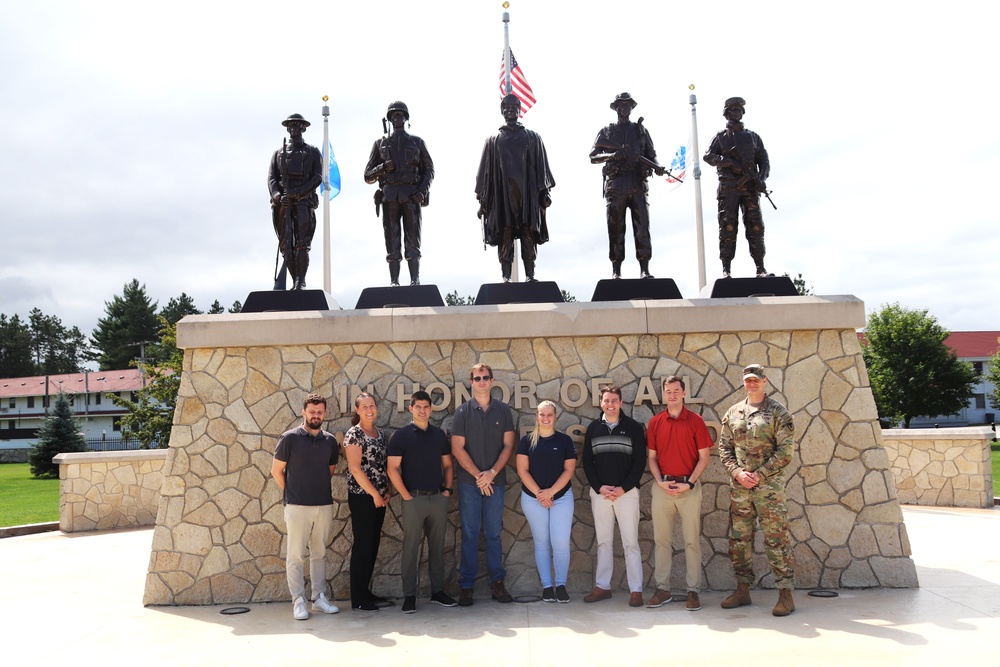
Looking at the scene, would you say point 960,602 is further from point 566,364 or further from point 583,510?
point 566,364

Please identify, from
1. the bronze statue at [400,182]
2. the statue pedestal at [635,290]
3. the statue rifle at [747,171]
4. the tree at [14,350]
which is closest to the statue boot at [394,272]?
the bronze statue at [400,182]

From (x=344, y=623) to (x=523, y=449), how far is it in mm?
1989

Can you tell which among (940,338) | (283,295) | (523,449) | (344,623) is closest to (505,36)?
(283,295)

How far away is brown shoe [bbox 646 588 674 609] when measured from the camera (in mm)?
6113

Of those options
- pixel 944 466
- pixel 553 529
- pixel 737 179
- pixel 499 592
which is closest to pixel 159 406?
pixel 499 592

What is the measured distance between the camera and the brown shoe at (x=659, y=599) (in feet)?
20.1

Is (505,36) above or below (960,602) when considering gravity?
above

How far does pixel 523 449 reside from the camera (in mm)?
6426

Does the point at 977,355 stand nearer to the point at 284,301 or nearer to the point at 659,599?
the point at 659,599

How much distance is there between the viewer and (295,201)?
8.23m

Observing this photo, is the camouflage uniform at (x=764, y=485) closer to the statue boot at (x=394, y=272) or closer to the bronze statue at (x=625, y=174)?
the bronze statue at (x=625, y=174)

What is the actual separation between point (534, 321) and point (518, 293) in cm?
63

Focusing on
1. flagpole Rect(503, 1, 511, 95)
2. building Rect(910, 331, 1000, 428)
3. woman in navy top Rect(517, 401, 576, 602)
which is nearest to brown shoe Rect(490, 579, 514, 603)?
woman in navy top Rect(517, 401, 576, 602)

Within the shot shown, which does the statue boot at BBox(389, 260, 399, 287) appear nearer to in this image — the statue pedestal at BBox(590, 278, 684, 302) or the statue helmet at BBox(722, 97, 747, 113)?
the statue pedestal at BBox(590, 278, 684, 302)
